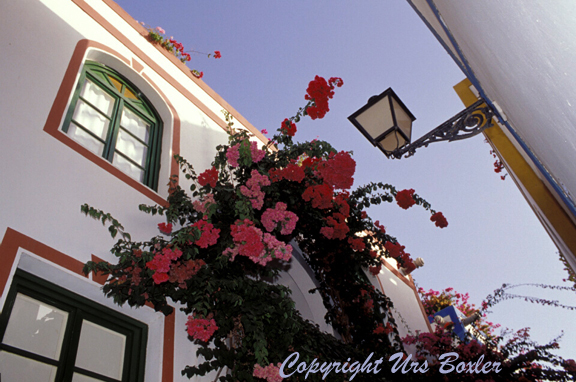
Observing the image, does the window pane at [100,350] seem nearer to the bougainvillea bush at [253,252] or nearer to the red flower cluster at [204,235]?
the bougainvillea bush at [253,252]

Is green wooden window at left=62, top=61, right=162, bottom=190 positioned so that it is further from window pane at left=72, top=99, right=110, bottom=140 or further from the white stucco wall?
the white stucco wall

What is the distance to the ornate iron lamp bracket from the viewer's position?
347 cm

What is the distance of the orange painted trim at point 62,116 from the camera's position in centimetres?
312

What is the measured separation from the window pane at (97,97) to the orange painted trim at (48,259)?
5.50 ft

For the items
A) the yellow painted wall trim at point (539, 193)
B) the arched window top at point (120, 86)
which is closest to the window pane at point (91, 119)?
the arched window top at point (120, 86)

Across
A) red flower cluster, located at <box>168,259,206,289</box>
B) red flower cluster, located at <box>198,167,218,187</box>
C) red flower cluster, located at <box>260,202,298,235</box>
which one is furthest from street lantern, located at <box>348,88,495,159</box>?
red flower cluster, located at <box>168,259,206,289</box>

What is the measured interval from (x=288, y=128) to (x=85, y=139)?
179cm

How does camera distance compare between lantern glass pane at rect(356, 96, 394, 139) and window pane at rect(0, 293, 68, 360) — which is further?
lantern glass pane at rect(356, 96, 394, 139)

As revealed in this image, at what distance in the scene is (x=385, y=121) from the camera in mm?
3686

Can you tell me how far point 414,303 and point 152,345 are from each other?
6010mm

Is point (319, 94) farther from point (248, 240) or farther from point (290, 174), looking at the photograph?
point (248, 240)

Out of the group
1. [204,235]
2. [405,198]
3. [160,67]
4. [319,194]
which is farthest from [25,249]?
[405,198]

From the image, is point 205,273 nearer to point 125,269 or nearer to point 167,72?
point 125,269

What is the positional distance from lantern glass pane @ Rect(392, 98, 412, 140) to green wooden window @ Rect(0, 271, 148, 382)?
261 cm
